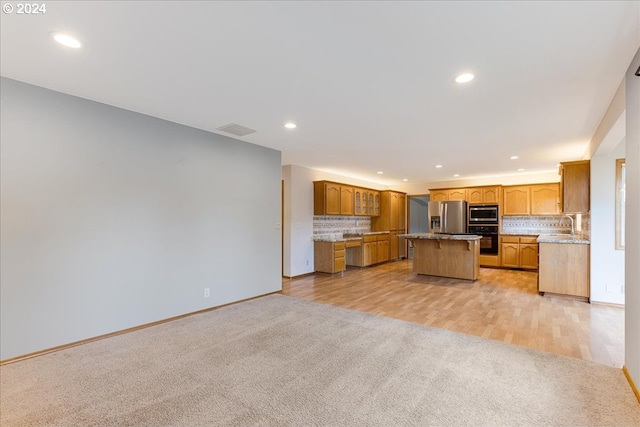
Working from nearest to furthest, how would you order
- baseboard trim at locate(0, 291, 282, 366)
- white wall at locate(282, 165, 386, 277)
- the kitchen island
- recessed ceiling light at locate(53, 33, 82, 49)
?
recessed ceiling light at locate(53, 33, 82, 49) < baseboard trim at locate(0, 291, 282, 366) < the kitchen island < white wall at locate(282, 165, 386, 277)

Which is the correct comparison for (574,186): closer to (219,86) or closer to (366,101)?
(366,101)

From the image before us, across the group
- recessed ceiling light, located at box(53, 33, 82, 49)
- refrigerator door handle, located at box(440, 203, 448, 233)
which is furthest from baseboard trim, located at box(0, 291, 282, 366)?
refrigerator door handle, located at box(440, 203, 448, 233)

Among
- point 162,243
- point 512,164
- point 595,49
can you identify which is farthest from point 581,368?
point 512,164

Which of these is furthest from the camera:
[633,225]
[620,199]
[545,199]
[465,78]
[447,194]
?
[447,194]

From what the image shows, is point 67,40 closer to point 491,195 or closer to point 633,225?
point 633,225

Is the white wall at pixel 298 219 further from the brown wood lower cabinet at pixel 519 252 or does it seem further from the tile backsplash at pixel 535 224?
the tile backsplash at pixel 535 224

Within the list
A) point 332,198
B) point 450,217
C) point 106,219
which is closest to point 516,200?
point 450,217

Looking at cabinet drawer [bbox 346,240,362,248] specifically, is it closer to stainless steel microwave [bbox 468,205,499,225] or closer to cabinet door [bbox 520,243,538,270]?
stainless steel microwave [bbox 468,205,499,225]

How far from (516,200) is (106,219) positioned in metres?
8.53

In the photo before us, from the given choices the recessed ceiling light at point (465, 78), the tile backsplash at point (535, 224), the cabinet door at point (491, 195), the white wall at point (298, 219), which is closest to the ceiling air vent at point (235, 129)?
the white wall at point (298, 219)

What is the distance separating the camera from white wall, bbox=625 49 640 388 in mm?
2123

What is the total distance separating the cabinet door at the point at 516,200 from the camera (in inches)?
296

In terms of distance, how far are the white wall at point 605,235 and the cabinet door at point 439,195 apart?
4.17 metres

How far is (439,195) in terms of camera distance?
8.72m
